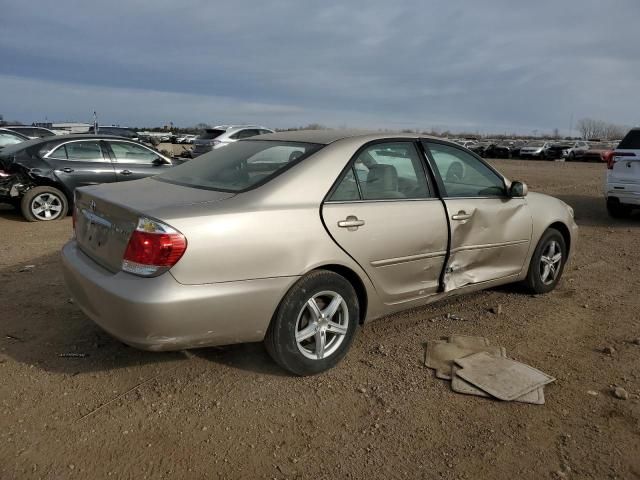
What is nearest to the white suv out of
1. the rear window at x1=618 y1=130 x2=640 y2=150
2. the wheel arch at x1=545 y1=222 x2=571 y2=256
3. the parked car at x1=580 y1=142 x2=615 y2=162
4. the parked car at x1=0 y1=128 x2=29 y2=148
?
the rear window at x1=618 y1=130 x2=640 y2=150

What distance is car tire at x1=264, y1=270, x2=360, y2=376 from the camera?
314 cm

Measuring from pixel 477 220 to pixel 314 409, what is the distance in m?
2.03

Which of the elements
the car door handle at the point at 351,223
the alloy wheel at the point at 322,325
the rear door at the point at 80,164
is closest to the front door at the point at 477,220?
the car door handle at the point at 351,223

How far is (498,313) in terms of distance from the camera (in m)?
4.57

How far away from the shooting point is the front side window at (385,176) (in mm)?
3506

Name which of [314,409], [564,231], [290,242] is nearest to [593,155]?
[564,231]

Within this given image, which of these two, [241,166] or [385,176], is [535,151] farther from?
[241,166]

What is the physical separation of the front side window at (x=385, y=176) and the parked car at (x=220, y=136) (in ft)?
42.1

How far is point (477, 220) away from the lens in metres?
4.16

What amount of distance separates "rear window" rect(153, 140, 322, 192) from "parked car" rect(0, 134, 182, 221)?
5.07 m

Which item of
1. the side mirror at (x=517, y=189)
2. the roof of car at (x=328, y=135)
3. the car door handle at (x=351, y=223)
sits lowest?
the car door handle at (x=351, y=223)

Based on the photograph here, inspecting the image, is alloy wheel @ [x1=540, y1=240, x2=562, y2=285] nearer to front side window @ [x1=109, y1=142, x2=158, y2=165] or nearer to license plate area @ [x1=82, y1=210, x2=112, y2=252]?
license plate area @ [x1=82, y1=210, x2=112, y2=252]

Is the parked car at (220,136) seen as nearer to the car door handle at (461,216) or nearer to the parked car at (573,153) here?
the car door handle at (461,216)

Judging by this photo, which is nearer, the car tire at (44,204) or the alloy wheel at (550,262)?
the alloy wheel at (550,262)
